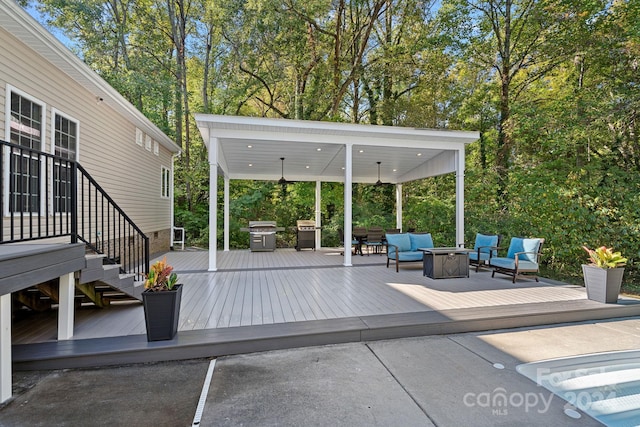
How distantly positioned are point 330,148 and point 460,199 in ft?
11.4

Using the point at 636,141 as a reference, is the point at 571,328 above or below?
below

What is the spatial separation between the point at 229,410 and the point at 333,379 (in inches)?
34.5

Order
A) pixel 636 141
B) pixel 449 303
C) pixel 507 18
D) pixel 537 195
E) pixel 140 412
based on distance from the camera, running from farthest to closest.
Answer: pixel 507 18 → pixel 636 141 → pixel 537 195 → pixel 449 303 → pixel 140 412

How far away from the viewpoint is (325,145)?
24.5 feet

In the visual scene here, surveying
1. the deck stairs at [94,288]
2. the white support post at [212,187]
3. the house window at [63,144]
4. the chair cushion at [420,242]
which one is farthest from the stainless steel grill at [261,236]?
the deck stairs at [94,288]

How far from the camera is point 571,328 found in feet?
12.7

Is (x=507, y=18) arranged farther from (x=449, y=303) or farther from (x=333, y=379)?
(x=333, y=379)

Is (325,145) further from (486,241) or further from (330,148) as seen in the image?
(486,241)

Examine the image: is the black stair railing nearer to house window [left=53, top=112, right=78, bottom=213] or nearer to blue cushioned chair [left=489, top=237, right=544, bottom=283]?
house window [left=53, top=112, right=78, bottom=213]

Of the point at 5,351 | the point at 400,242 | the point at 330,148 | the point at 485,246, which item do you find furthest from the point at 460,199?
the point at 5,351

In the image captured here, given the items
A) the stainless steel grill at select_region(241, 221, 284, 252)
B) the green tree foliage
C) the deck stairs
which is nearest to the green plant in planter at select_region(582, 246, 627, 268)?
the green tree foliage

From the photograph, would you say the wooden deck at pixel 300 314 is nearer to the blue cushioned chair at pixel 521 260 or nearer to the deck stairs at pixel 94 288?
the deck stairs at pixel 94 288

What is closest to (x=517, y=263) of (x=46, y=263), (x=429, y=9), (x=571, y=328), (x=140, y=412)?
(x=571, y=328)

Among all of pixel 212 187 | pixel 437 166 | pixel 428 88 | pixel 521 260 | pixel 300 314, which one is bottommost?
pixel 300 314
